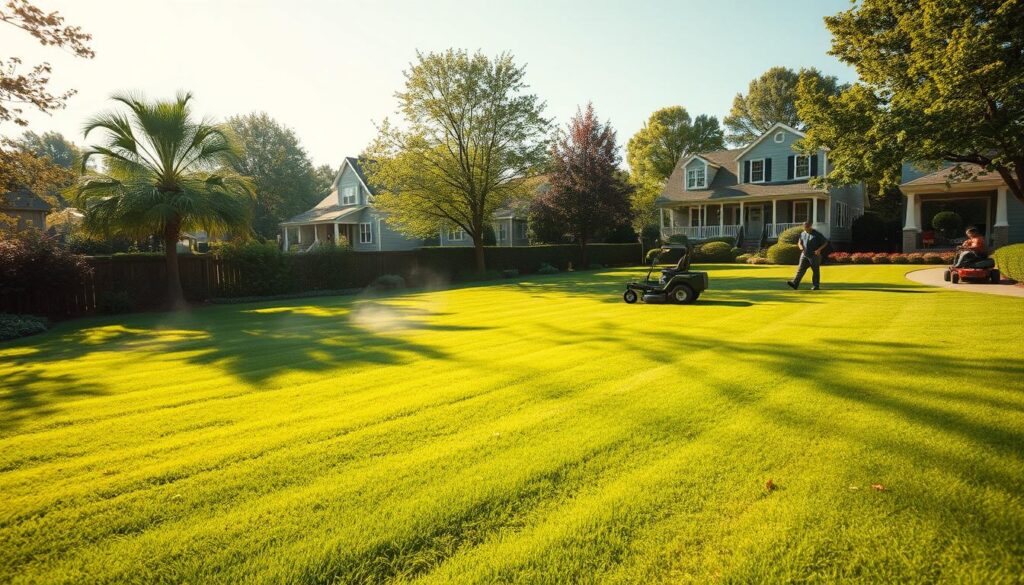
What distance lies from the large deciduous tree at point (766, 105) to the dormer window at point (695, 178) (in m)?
23.7

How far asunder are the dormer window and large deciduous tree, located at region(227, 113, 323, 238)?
3823 cm

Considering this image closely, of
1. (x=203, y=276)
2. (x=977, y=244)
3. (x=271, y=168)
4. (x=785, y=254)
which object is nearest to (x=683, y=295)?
(x=977, y=244)

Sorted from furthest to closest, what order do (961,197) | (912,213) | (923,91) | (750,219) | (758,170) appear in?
(750,219), (758,170), (961,197), (912,213), (923,91)

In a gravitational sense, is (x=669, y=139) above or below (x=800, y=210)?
above

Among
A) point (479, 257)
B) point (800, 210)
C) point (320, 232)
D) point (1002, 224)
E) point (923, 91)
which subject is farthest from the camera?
point (320, 232)

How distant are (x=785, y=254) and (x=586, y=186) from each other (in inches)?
423

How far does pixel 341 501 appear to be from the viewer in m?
2.96

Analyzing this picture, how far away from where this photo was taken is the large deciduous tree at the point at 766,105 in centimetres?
5441

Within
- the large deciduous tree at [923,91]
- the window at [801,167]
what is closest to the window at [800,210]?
the window at [801,167]

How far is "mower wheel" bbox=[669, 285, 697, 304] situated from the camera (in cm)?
1179

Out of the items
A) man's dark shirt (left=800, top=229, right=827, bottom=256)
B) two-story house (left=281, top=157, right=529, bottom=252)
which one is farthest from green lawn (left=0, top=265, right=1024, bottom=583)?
two-story house (left=281, top=157, right=529, bottom=252)

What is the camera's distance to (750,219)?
3547cm

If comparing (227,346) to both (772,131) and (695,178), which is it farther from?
(695,178)

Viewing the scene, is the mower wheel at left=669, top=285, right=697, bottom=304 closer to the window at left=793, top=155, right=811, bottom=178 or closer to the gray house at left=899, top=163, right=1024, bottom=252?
the gray house at left=899, top=163, right=1024, bottom=252
